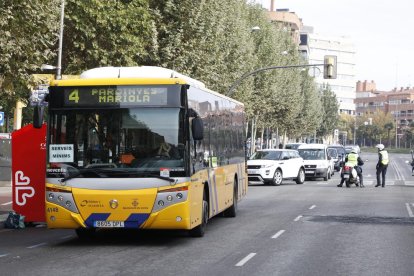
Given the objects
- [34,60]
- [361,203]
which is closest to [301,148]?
[361,203]

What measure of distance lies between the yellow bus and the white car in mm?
22785

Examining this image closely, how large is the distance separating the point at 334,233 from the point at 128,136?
4.94 meters

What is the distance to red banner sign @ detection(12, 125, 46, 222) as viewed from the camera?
54.6 feet

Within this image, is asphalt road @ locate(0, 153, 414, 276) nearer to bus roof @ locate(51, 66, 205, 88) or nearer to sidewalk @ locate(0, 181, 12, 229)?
sidewalk @ locate(0, 181, 12, 229)

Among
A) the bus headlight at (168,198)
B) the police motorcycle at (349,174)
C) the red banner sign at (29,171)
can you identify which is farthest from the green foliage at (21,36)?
the police motorcycle at (349,174)

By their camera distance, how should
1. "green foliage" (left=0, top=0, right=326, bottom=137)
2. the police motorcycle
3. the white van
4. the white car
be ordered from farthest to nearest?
the white van
the white car
the police motorcycle
"green foliage" (left=0, top=0, right=326, bottom=137)

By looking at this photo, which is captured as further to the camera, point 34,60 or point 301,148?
point 301,148

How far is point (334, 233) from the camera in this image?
620 inches

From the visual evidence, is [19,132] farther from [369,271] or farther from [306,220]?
[369,271]

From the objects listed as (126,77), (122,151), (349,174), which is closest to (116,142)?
(122,151)

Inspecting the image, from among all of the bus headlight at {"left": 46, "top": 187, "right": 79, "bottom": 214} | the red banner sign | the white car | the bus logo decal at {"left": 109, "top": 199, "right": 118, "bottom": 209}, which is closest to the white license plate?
the bus logo decal at {"left": 109, "top": 199, "right": 118, "bottom": 209}

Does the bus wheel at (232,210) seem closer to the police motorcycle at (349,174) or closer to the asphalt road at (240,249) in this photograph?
the asphalt road at (240,249)

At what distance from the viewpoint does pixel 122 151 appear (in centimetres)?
1307

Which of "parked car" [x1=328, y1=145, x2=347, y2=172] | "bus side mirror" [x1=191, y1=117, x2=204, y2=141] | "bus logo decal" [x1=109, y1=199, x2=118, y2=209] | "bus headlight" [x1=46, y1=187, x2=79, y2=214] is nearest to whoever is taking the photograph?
"bus logo decal" [x1=109, y1=199, x2=118, y2=209]
